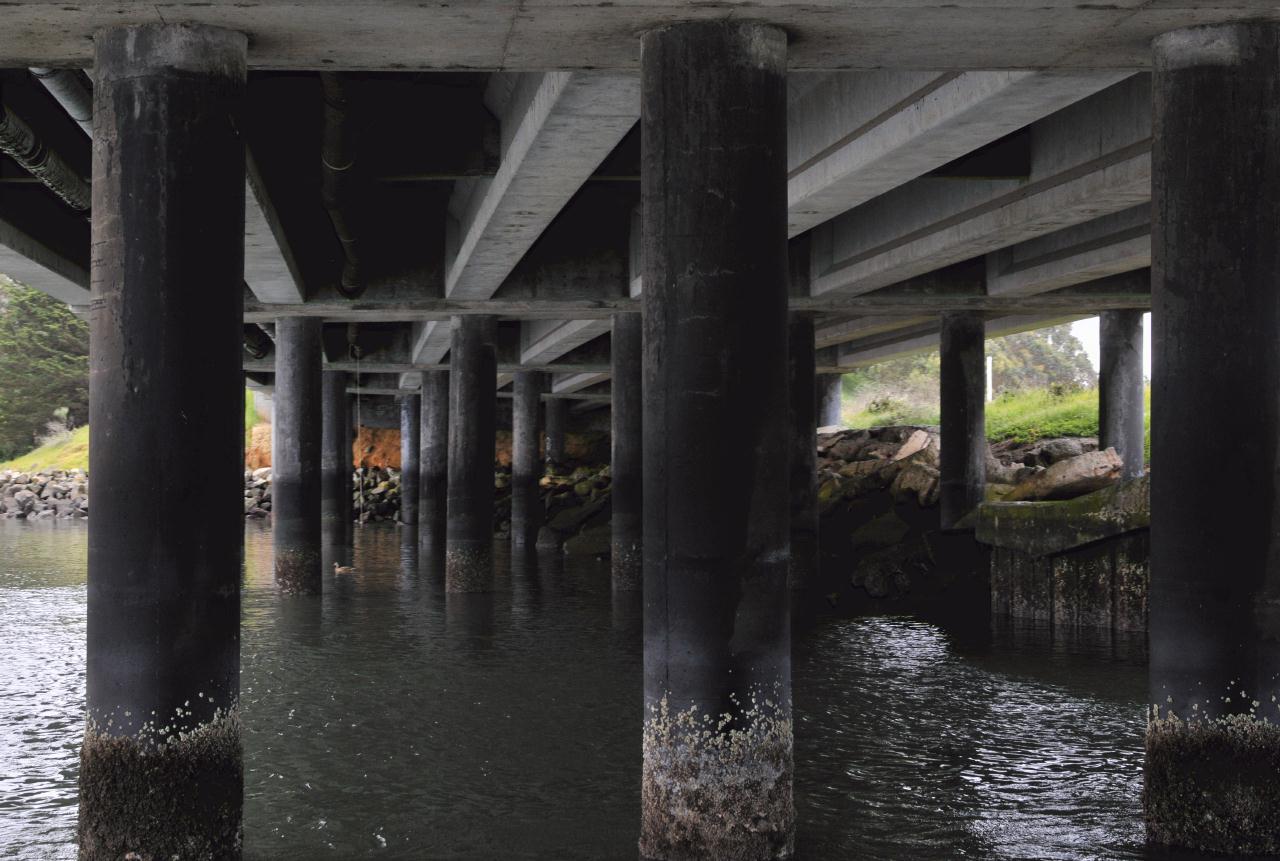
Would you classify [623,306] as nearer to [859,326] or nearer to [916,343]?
[859,326]

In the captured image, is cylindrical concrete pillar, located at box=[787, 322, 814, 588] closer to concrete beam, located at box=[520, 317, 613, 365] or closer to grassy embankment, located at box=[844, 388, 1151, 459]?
concrete beam, located at box=[520, 317, 613, 365]

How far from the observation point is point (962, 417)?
23516mm

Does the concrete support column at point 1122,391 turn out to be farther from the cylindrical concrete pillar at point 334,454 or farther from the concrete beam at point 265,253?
the cylindrical concrete pillar at point 334,454

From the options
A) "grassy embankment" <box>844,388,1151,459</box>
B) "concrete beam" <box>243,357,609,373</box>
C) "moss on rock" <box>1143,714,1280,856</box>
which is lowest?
"moss on rock" <box>1143,714,1280,856</box>

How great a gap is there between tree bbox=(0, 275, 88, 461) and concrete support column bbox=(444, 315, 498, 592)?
57771mm

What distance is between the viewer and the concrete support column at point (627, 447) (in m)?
22.3

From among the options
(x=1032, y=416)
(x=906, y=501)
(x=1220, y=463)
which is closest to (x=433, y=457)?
(x=906, y=501)

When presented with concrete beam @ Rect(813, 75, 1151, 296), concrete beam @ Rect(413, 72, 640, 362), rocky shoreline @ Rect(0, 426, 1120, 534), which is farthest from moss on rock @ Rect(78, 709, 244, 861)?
rocky shoreline @ Rect(0, 426, 1120, 534)

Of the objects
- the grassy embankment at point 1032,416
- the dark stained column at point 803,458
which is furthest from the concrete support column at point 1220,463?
the grassy embankment at point 1032,416

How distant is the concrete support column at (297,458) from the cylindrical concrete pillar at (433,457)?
9.05 m

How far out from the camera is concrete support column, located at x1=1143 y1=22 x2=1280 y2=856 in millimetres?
6867

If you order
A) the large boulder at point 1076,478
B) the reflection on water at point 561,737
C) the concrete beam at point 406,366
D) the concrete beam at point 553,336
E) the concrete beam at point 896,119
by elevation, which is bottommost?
the reflection on water at point 561,737

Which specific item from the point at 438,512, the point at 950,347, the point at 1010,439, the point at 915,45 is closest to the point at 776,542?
the point at 915,45

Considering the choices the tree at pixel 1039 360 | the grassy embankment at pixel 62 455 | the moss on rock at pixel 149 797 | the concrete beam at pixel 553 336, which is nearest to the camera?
the moss on rock at pixel 149 797
